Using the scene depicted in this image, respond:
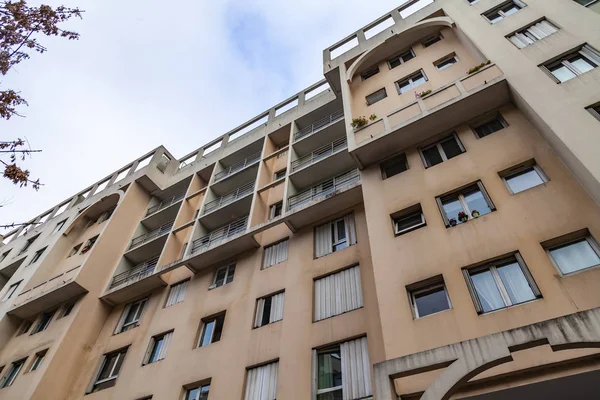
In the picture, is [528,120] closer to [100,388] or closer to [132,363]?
[132,363]

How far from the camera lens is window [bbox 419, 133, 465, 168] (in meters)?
12.9

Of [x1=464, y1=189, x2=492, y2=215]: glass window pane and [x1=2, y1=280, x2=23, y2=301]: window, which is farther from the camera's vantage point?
[x1=2, y1=280, x2=23, y2=301]: window

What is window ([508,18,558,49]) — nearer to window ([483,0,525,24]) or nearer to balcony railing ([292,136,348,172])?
window ([483,0,525,24])

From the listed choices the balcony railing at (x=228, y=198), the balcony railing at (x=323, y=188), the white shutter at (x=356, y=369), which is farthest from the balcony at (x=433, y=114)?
the balcony railing at (x=228, y=198)

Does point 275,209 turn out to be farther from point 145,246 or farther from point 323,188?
point 145,246

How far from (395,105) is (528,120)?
227 inches

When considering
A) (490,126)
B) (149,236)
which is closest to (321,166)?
(490,126)

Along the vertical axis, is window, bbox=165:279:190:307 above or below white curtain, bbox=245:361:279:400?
above

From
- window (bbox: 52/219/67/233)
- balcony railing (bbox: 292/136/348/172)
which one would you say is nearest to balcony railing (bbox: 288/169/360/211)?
balcony railing (bbox: 292/136/348/172)

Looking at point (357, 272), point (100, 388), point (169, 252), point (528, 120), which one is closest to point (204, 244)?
point (169, 252)

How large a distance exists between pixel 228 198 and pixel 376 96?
34.3ft

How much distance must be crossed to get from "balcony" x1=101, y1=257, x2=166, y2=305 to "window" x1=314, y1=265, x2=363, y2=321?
9.55m

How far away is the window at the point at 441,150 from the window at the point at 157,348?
12.9 metres

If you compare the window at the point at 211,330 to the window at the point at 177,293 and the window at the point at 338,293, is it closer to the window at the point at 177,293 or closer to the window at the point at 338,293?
the window at the point at 177,293
